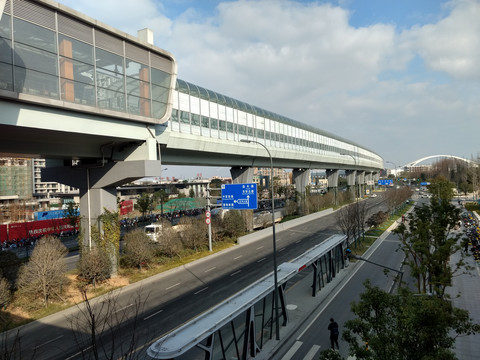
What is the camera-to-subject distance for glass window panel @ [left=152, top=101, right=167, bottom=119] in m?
21.1

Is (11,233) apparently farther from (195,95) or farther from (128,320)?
(128,320)

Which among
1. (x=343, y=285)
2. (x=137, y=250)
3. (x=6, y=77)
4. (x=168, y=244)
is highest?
(x=6, y=77)

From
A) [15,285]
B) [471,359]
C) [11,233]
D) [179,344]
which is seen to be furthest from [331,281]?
[11,233]

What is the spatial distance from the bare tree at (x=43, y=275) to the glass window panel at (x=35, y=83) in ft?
A: 30.0

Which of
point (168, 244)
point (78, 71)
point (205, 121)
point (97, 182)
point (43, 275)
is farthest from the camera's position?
point (205, 121)

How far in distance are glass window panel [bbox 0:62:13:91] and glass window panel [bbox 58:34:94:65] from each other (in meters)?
2.76

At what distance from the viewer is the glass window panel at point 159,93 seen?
68.6ft

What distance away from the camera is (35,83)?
14.7 metres

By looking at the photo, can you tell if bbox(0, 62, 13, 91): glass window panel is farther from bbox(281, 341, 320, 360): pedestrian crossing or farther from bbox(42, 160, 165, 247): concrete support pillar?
bbox(281, 341, 320, 360): pedestrian crossing

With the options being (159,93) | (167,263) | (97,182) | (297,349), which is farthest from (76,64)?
(297,349)

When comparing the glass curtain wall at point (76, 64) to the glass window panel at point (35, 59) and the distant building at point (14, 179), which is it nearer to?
the glass window panel at point (35, 59)

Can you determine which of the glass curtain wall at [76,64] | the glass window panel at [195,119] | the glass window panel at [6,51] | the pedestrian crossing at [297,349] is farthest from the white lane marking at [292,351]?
the glass window panel at [195,119]

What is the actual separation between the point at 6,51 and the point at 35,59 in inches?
48.3

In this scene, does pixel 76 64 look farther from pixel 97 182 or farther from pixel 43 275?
pixel 43 275
